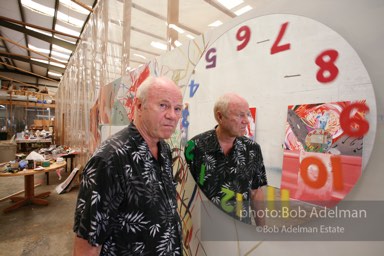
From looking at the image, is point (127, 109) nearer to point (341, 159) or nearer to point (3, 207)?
point (341, 159)

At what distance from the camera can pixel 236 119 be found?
0.90m

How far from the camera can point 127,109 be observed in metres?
2.03

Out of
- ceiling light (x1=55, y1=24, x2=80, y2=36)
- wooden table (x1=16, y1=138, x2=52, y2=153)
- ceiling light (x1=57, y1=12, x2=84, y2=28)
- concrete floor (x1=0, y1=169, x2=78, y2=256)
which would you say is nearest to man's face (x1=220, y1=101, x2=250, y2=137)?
concrete floor (x1=0, y1=169, x2=78, y2=256)

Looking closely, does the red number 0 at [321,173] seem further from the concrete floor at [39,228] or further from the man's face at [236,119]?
the concrete floor at [39,228]

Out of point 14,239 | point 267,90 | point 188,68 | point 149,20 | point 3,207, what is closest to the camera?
point 267,90

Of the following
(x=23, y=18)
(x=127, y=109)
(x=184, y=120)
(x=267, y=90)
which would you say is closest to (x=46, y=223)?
(x=127, y=109)

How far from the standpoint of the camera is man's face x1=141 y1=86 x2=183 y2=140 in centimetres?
93

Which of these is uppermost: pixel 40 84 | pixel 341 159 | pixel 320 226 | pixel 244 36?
pixel 40 84

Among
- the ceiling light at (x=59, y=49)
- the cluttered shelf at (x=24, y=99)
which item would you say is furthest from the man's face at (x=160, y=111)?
the cluttered shelf at (x=24, y=99)

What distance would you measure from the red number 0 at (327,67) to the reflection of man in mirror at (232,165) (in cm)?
28

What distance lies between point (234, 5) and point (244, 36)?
232 millimetres

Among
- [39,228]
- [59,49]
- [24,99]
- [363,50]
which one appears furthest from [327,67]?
[24,99]

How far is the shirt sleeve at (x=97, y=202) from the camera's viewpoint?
791mm

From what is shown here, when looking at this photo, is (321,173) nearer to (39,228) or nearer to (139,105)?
(139,105)
